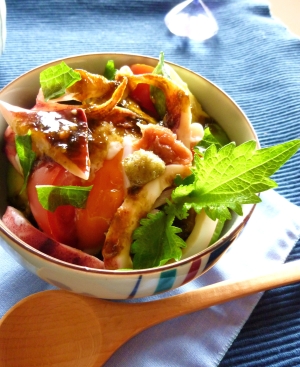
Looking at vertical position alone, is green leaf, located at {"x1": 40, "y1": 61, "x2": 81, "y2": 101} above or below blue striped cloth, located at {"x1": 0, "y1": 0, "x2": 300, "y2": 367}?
above

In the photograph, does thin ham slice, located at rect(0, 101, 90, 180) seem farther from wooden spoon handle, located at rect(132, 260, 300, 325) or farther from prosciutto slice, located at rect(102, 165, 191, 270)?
wooden spoon handle, located at rect(132, 260, 300, 325)

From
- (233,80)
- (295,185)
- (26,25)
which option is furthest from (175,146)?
(26,25)

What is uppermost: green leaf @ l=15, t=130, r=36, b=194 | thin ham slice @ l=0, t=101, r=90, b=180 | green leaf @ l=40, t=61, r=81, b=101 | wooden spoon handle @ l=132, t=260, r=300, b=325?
green leaf @ l=40, t=61, r=81, b=101

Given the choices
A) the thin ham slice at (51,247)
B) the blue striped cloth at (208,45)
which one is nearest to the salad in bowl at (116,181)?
the thin ham slice at (51,247)

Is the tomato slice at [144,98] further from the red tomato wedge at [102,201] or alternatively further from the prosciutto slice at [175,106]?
the red tomato wedge at [102,201]

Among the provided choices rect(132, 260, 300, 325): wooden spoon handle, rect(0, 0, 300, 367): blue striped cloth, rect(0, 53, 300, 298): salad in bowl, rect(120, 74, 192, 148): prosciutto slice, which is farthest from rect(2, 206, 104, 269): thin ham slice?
rect(0, 0, 300, 367): blue striped cloth

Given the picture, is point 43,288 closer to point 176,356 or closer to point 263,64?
point 176,356

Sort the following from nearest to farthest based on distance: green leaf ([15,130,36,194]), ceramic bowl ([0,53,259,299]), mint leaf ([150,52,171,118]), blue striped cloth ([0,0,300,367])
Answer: ceramic bowl ([0,53,259,299]) < green leaf ([15,130,36,194]) < mint leaf ([150,52,171,118]) < blue striped cloth ([0,0,300,367])

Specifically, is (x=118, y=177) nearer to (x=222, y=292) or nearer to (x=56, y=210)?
(x=56, y=210)

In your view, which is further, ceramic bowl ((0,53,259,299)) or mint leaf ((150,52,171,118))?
mint leaf ((150,52,171,118))
